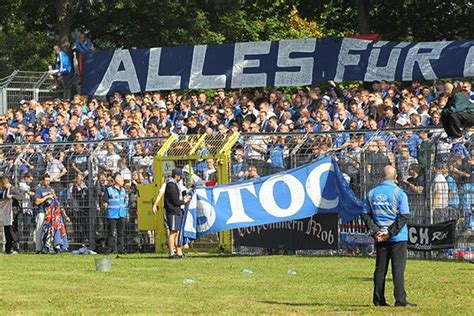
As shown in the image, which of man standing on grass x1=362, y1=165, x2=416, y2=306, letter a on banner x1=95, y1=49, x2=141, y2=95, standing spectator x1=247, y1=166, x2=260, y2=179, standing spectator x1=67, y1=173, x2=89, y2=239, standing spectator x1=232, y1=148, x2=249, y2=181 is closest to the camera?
man standing on grass x1=362, y1=165, x2=416, y2=306

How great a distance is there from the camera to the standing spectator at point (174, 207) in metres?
27.5

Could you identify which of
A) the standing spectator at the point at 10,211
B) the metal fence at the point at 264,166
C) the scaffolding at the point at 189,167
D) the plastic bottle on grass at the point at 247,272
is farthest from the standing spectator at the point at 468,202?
the standing spectator at the point at 10,211

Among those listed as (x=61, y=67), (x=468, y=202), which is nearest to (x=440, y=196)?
(x=468, y=202)

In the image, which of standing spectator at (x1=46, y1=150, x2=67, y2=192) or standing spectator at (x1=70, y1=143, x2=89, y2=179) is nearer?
standing spectator at (x1=70, y1=143, x2=89, y2=179)

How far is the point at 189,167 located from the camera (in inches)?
1148

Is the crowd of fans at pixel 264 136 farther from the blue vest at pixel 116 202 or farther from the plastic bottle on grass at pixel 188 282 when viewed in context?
the plastic bottle on grass at pixel 188 282

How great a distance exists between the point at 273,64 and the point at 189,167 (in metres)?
7.23

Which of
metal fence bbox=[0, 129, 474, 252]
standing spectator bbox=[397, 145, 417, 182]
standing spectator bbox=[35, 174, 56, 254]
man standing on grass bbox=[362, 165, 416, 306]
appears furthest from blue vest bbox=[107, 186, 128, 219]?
man standing on grass bbox=[362, 165, 416, 306]

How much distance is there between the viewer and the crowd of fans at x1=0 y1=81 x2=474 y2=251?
25859mm

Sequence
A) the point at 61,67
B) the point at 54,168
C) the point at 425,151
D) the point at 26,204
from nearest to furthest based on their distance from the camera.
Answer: the point at 425,151
the point at 54,168
the point at 26,204
the point at 61,67

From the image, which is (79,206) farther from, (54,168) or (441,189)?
(441,189)

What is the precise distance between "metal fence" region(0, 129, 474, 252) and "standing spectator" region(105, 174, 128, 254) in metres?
0.30

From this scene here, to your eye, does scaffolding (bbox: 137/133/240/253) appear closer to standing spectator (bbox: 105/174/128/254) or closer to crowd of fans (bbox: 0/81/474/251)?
crowd of fans (bbox: 0/81/474/251)

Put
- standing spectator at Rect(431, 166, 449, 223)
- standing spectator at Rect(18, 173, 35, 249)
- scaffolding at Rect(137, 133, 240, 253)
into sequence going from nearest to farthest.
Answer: standing spectator at Rect(431, 166, 449, 223), scaffolding at Rect(137, 133, 240, 253), standing spectator at Rect(18, 173, 35, 249)
